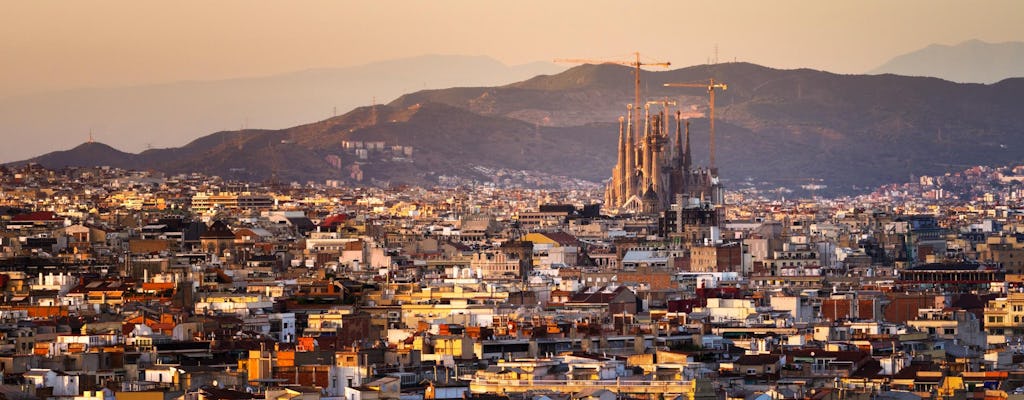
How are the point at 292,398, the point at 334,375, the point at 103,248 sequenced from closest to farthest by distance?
the point at 292,398, the point at 334,375, the point at 103,248

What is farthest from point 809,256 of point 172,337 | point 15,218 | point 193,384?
point 193,384

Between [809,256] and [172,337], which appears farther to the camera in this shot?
[809,256]

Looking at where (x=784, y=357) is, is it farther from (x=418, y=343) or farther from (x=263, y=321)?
(x=263, y=321)

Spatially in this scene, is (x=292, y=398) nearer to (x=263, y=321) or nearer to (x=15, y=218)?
(x=263, y=321)

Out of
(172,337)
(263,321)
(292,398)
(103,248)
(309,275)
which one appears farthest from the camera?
(103,248)

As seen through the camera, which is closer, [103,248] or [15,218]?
[103,248]

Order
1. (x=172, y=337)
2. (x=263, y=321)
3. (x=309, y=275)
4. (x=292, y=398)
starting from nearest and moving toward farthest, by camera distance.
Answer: (x=292, y=398) → (x=172, y=337) → (x=263, y=321) → (x=309, y=275)

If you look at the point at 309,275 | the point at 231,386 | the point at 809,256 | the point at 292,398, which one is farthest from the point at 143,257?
the point at 292,398

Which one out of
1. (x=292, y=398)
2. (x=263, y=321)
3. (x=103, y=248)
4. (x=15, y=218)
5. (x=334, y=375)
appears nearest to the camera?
(x=292, y=398)
